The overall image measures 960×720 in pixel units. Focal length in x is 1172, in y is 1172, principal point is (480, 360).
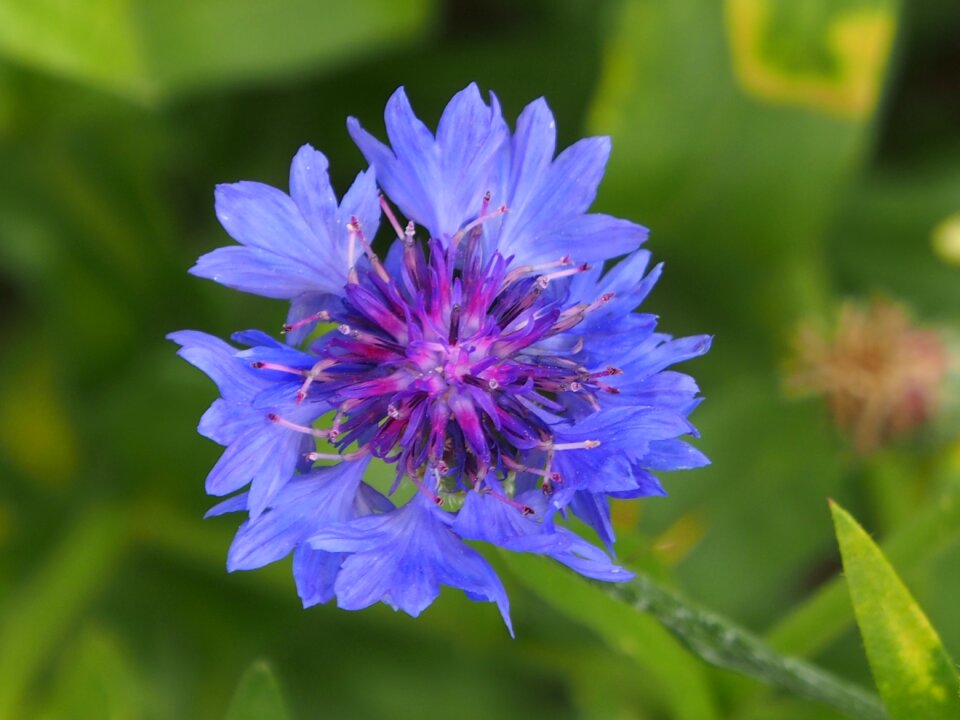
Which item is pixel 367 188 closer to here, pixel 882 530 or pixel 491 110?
pixel 491 110

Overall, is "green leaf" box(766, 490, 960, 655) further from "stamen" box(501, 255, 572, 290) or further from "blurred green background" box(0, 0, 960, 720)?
"stamen" box(501, 255, 572, 290)

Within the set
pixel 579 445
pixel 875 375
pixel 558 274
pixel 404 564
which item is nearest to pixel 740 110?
pixel 875 375

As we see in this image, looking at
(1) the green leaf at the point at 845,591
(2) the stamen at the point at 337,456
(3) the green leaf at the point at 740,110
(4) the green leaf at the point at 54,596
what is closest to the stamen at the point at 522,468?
(2) the stamen at the point at 337,456

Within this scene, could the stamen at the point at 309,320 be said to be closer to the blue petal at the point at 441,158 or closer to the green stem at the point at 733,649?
the blue petal at the point at 441,158

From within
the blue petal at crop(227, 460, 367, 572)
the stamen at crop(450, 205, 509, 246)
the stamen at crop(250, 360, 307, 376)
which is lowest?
the blue petal at crop(227, 460, 367, 572)

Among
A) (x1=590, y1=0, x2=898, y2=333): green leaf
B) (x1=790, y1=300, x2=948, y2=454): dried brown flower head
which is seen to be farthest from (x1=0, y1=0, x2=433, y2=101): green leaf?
(x1=790, y1=300, x2=948, y2=454): dried brown flower head

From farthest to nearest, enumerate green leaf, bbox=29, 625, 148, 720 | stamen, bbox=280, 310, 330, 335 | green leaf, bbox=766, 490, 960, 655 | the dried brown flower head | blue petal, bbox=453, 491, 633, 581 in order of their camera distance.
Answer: the dried brown flower head, green leaf, bbox=29, 625, 148, 720, green leaf, bbox=766, 490, 960, 655, stamen, bbox=280, 310, 330, 335, blue petal, bbox=453, 491, 633, 581
